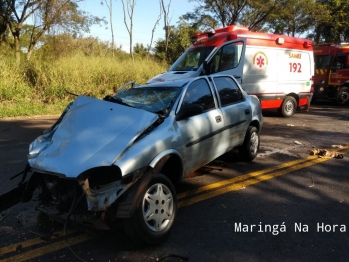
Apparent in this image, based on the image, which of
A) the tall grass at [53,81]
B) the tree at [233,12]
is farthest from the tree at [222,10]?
the tall grass at [53,81]

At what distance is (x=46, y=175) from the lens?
3236mm

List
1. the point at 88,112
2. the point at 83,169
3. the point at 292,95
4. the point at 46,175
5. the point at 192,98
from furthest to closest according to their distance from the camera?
the point at 292,95 → the point at 192,98 → the point at 88,112 → the point at 46,175 → the point at 83,169

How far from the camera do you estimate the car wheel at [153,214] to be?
3033 mm

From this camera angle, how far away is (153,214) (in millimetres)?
3193

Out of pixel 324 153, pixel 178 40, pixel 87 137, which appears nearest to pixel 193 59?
pixel 324 153

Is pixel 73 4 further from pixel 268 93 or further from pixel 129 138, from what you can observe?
pixel 129 138

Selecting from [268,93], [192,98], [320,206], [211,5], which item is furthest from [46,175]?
[211,5]

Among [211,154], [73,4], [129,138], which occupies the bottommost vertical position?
[211,154]

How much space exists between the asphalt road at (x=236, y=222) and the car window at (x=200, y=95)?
3.80 ft

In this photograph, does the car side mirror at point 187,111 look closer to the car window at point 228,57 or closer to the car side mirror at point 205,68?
the car side mirror at point 205,68

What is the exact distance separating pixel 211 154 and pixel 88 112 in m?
1.81

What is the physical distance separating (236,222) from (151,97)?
1983 millimetres

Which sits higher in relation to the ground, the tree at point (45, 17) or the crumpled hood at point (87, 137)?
the tree at point (45, 17)

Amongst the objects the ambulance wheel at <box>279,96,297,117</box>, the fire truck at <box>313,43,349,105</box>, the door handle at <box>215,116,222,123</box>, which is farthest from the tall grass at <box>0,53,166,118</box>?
the door handle at <box>215,116,222,123</box>
